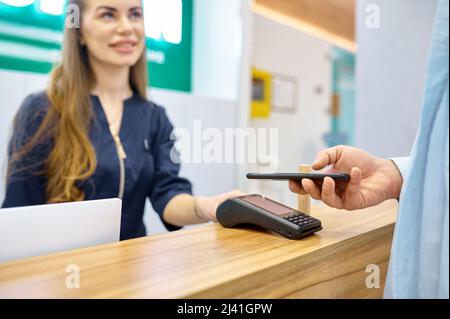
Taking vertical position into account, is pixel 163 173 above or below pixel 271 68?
below

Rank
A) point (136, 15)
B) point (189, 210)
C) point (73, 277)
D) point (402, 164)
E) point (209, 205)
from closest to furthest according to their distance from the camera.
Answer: point (73, 277) → point (402, 164) → point (209, 205) → point (189, 210) → point (136, 15)

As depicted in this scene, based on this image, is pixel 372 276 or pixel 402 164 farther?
pixel 402 164

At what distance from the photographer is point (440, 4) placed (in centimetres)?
44

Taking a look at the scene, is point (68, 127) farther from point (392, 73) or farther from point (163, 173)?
point (392, 73)

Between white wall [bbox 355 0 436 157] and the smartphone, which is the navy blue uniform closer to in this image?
the smartphone

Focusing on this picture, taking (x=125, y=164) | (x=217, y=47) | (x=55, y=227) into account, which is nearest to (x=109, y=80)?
(x=125, y=164)

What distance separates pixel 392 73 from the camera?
70.6 inches

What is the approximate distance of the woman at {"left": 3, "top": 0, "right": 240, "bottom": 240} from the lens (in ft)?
4.02

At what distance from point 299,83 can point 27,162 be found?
2.69m

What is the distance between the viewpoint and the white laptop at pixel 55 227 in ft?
1.88

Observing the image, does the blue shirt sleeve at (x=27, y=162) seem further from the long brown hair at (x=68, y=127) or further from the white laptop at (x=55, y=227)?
the white laptop at (x=55, y=227)

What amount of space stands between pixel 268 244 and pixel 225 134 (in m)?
1.99

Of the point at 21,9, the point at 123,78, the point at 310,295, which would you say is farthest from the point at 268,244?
the point at 21,9

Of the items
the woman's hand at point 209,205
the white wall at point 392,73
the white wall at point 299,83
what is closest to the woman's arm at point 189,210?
the woman's hand at point 209,205
